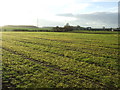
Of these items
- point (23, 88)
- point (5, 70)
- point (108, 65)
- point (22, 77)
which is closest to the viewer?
point (23, 88)

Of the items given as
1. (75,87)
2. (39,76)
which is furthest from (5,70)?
(75,87)

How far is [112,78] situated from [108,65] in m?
4.02

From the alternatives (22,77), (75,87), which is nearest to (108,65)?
(75,87)

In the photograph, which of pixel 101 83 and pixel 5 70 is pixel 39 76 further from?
pixel 101 83

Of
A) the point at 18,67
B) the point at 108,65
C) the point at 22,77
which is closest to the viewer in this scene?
the point at 22,77

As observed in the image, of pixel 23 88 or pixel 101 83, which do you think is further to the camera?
pixel 101 83

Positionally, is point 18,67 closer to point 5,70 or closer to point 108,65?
point 5,70

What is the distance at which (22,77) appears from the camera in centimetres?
1201

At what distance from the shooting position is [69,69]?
47.3 ft

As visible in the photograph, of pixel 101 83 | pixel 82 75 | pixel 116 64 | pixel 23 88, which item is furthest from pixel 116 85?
pixel 23 88

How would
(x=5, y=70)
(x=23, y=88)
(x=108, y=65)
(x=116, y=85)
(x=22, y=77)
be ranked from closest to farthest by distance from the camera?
(x=23, y=88) → (x=116, y=85) → (x=22, y=77) → (x=5, y=70) → (x=108, y=65)

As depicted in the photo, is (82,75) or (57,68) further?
(57,68)

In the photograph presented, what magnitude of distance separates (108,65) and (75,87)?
7.32 meters

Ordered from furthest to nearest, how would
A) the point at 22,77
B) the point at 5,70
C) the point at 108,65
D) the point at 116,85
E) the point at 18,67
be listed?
the point at 108,65, the point at 18,67, the point at 5,70, the point at 22,77, the point at 116,85
